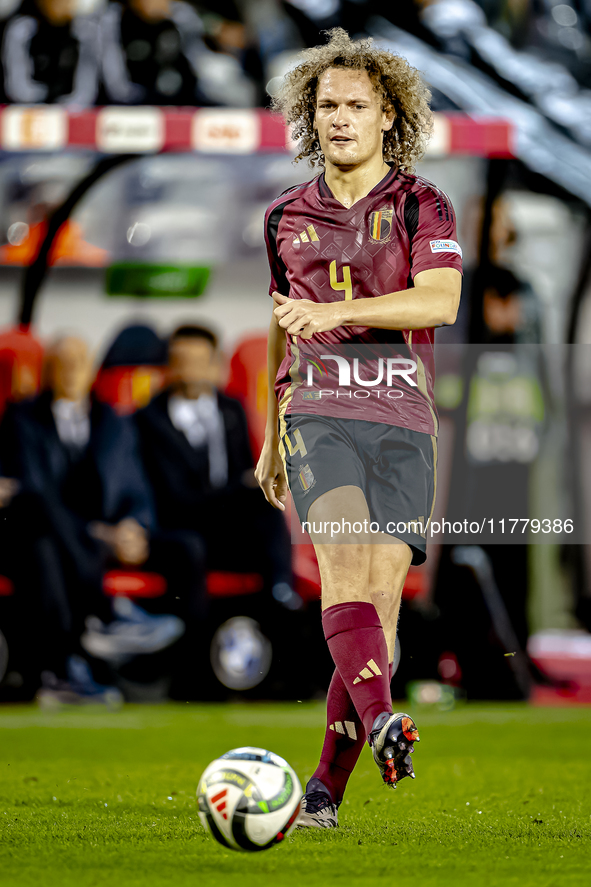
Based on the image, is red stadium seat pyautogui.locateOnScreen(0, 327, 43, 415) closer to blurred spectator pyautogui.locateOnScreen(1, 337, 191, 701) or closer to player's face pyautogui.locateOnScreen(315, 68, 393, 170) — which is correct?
blurred spectator pyautogui.locateOnScreen(1, 337, 191, 701)

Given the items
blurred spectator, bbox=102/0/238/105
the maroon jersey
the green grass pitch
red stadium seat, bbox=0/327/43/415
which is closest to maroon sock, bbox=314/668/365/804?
the green grass pitch

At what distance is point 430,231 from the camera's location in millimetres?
2807

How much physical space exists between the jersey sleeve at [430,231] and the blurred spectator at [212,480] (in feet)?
11.3

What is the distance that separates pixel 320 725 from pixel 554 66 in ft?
13.0

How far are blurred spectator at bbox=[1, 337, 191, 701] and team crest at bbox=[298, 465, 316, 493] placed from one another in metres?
3.67

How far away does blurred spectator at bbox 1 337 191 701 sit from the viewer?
6168 millimetres

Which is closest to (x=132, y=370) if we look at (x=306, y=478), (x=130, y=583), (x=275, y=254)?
(x=130, y=583)

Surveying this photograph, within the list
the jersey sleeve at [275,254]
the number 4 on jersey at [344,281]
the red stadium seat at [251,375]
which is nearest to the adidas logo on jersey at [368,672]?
the number 4 on jersey at [344,281]

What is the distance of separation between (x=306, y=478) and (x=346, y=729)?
0.60m

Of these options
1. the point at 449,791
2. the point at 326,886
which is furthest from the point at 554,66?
the point at 326,886

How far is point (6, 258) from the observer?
21.6 feet

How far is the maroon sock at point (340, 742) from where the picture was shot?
8.89ft

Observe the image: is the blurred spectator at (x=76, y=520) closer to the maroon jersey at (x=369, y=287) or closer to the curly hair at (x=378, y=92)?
the curly hair at (x=378, y=92)

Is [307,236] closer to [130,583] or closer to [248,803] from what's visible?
[248,803]
